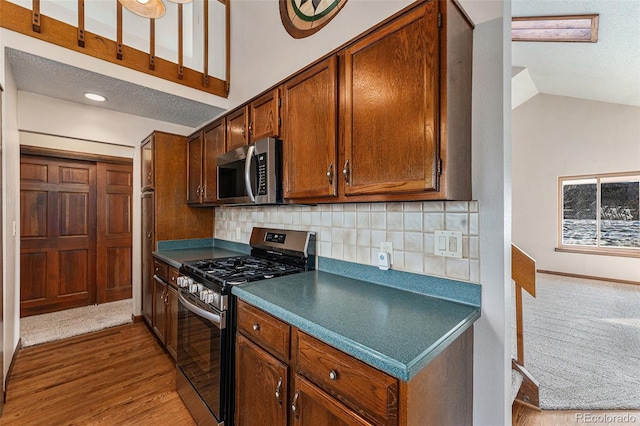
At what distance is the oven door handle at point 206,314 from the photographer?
1.48 m

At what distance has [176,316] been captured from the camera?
218 cm

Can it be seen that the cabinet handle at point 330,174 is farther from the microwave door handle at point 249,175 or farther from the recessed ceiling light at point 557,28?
the recessed ceiling light at point 557,28

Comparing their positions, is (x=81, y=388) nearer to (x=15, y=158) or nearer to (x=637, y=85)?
(x=15, y=158)

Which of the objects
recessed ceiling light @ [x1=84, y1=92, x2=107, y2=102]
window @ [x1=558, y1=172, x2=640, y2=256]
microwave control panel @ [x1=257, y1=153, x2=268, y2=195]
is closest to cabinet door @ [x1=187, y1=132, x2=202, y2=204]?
recessed ceiling light @ [x1=84, y1=92, x2=107, y2=102]

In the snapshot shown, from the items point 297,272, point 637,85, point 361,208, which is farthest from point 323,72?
point 637,85

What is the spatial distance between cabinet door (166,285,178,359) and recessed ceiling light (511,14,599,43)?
14.8 ft

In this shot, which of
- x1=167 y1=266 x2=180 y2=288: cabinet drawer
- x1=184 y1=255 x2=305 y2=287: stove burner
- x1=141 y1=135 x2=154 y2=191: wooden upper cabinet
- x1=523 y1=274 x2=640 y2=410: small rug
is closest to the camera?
x1=184 y1=255 x2=305 y2=287: stove burner

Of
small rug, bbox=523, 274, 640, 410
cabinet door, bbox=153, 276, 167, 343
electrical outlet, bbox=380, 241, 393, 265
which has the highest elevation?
electrical outlet, bbox=380, 241, 393, 265

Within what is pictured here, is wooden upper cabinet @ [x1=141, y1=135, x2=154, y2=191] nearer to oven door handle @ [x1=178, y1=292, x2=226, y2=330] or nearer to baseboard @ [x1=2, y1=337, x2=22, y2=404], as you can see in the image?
oven door handle @ [x1=178, y1=292, x2=226, y2=330]

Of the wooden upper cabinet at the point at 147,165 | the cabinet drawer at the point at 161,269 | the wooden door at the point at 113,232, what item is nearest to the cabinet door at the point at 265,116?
the cabinet drawer at the point at 161,269

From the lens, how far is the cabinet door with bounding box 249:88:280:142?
1.78 metres

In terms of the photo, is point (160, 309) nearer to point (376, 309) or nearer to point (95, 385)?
point (95, 385)

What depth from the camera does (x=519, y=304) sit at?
221cm

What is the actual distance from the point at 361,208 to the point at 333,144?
451 millimetres
